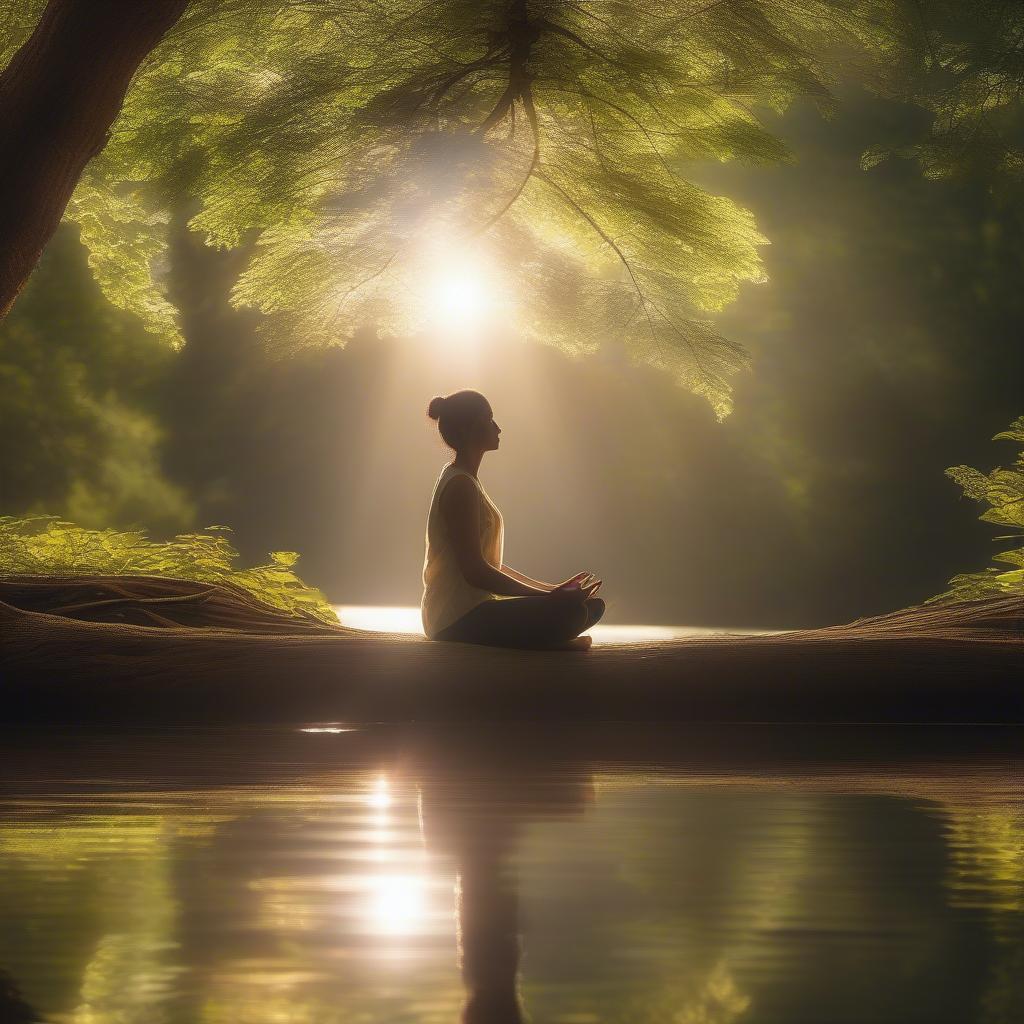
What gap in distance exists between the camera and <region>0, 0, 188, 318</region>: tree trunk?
6.82 metres

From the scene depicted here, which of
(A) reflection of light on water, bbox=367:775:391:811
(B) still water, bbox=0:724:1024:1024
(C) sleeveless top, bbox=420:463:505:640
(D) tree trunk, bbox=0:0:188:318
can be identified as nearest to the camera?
(B) still water, bbox=0:724:1024:1024

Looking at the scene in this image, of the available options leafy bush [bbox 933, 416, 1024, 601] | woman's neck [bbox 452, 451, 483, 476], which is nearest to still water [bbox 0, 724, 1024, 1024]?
woman's neck [bbox 452, 451, 483, 476]

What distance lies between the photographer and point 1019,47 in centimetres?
835

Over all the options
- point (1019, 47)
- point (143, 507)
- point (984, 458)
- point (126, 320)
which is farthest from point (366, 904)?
point (143, 507)

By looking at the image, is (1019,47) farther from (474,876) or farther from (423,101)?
(474,876)

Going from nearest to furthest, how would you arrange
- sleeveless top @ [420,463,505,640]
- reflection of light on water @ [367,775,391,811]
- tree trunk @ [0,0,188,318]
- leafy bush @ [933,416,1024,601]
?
reflection of light on water @ [367,775,391,811] → sleeveless top @ [420,463,505,640] → tree trunk @ [0,0,188,318] → leafy bush @ [933,416,1024,601]

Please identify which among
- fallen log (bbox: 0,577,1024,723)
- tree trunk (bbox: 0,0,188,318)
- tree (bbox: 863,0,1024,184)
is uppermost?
tree (bbox: 863,0,1024,184)

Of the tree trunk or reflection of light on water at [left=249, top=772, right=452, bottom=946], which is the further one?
the tree trunk

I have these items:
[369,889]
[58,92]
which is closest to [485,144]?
[58,92]

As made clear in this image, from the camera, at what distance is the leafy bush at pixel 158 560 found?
11.4 meters

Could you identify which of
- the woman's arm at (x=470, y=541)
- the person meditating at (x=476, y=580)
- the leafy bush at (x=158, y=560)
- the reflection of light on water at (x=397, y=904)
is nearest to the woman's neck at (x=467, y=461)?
the person meditating at (x=476, y=580)

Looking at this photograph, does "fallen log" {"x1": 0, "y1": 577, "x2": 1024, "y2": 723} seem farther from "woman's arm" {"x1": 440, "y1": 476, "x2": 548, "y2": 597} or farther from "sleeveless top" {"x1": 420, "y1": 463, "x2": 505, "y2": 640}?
"woman's arm" {"x1": 440, "y1": 476, "x2": 548, "y2": 597}

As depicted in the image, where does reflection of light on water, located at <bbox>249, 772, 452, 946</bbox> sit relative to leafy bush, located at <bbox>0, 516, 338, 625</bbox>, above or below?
below

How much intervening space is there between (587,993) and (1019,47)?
7.63 meters
